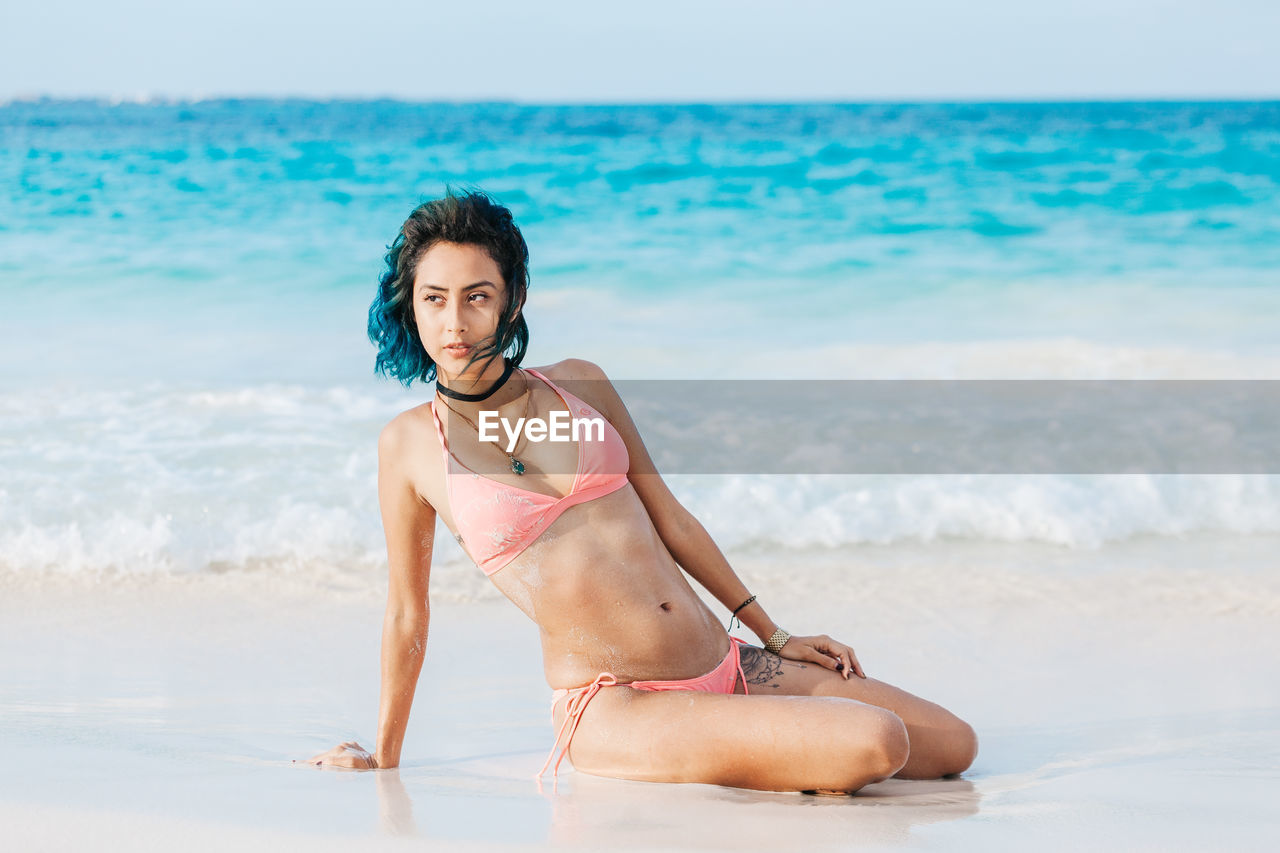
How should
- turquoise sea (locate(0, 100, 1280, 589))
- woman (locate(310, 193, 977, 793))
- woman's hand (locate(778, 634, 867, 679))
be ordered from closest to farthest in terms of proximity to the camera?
woman (locate(310, 193, 977, 793)), woman's hand (locate(778, 634, 867, 679)), turquoise sea (locate(0, 100, 1280, 589))

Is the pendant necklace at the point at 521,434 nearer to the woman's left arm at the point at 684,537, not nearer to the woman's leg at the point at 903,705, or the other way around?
the woman's left arm at the point at 684,537

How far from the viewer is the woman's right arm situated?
9.46ft

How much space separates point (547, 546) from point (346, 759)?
705 mm

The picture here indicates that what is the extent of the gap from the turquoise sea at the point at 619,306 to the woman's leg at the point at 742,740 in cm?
240

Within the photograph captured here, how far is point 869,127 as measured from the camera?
1359 inches

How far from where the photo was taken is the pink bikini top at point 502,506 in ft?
9.12

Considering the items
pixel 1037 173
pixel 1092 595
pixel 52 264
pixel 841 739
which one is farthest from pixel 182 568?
pixel 1037 173

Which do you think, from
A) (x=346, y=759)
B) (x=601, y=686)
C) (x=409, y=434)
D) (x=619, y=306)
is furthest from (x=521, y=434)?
(x=619, y=306)

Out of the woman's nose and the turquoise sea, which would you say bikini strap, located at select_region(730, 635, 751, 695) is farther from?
the turquoise sea

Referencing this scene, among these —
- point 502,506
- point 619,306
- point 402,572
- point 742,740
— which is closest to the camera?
point 742,740

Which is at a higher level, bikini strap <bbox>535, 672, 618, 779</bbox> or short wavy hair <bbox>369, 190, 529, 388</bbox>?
short wavy hair <bbox>369, 190, 529, 388</bbox>

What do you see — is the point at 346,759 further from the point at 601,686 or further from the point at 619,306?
the point at 619,306

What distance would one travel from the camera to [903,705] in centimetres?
301

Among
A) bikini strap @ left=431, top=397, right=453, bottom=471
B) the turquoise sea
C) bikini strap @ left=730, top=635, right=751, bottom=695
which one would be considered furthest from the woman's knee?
the turquoise sea
